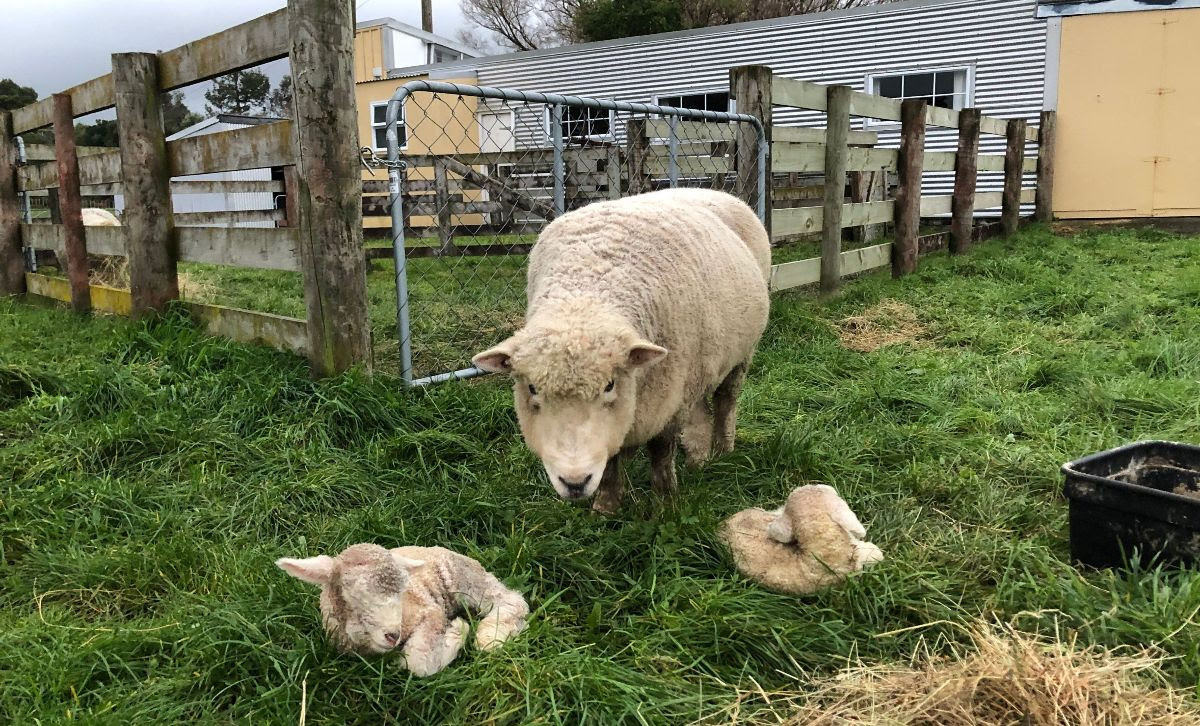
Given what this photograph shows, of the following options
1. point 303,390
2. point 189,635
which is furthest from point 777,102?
point 189,635

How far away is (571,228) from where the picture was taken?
314cm

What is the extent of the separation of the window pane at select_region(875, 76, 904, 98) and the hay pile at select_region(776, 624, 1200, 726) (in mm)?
15444

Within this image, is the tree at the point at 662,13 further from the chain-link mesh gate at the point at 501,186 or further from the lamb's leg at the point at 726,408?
the lamb's leg at the point at 726,408

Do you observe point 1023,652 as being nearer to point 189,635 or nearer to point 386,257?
point 189,635

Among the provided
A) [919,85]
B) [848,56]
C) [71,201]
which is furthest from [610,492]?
[848,56]

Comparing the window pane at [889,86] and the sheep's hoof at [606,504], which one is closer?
the sheep's hoof at [606,504]

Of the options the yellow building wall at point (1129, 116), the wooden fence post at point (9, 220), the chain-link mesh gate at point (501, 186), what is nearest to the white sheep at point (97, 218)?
the wooden fence post at point (9, 220)

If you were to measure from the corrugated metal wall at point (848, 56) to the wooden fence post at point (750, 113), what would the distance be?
7453 mm

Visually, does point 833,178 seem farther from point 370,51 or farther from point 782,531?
point 370,51

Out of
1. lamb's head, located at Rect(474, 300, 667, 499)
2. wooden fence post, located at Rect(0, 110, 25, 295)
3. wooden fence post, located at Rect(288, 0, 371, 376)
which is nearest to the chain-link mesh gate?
wooden fence post, located at Rect(288, 0, 371, 376)

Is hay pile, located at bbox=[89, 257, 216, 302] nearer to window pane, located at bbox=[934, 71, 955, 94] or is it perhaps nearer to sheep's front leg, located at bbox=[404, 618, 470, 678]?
sheep's front leg, located at bbox=[404, 618, 470, 678]

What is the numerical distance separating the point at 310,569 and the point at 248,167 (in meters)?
3.08

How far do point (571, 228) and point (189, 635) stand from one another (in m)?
1.89

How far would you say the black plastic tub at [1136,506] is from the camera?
89.6 inches
